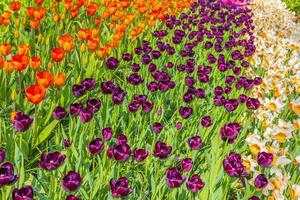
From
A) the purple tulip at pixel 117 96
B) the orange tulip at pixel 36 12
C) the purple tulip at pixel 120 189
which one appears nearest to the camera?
the purple tulip at pixel 120 189

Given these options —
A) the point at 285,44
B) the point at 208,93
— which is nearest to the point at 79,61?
the point at 208,93

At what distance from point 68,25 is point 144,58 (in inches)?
66.0

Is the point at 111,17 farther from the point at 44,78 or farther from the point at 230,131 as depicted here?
the point at 230,131

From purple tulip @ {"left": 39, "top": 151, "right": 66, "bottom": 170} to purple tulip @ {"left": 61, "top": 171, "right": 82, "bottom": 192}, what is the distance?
0.47ft

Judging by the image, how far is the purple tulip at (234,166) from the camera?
2229 millimetres

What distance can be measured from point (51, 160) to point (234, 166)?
92cm

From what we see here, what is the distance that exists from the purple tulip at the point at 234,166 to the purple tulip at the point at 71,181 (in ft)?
2.54

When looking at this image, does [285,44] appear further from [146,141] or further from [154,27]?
[146,141]

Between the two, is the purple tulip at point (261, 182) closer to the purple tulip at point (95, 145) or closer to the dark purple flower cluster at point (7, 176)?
the purple tulip at point (95, 145)

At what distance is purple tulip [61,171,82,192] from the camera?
1918 mm

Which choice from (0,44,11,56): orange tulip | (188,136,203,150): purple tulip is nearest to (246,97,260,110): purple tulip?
(188,136,203,150): purple tulip

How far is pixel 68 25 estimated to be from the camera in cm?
507

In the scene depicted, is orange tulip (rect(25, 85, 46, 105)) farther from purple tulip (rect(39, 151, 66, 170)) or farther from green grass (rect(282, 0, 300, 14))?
green grass (rect(282, 0, 300, 14))

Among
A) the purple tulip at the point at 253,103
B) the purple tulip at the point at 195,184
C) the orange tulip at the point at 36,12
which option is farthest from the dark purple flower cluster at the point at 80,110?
the orange tulip at the point at 36,12
